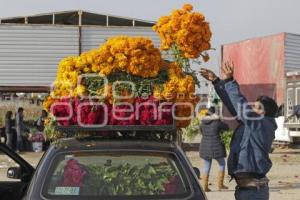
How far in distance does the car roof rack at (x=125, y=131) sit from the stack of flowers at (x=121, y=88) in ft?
0.39

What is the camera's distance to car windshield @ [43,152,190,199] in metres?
4.83

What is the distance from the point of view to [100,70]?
256 inches

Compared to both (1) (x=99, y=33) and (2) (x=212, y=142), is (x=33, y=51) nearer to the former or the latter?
(1) (x=99, y=33)

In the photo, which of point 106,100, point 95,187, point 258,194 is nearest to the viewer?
point 95,187

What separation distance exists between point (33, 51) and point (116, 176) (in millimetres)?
14946

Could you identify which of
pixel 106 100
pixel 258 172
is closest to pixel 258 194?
pixel 258 172

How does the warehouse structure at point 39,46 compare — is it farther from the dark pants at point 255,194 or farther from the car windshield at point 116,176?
the car windshield at point 116,176

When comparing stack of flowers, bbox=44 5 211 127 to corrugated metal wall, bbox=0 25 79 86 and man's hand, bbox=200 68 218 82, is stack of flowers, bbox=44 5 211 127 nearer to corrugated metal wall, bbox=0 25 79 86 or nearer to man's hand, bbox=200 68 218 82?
man's hand, bbox=200 68 218 82

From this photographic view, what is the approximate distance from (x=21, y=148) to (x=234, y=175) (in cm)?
1597

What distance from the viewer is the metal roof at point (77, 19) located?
20359 mm

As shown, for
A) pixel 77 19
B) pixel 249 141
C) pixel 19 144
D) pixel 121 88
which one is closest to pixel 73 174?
pixel 121 88

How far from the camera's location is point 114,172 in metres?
5.49

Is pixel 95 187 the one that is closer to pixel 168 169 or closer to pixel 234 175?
pixel 168 169

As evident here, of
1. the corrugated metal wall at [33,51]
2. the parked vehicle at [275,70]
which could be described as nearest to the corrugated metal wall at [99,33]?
the corrugated metal wall at [33,51]
